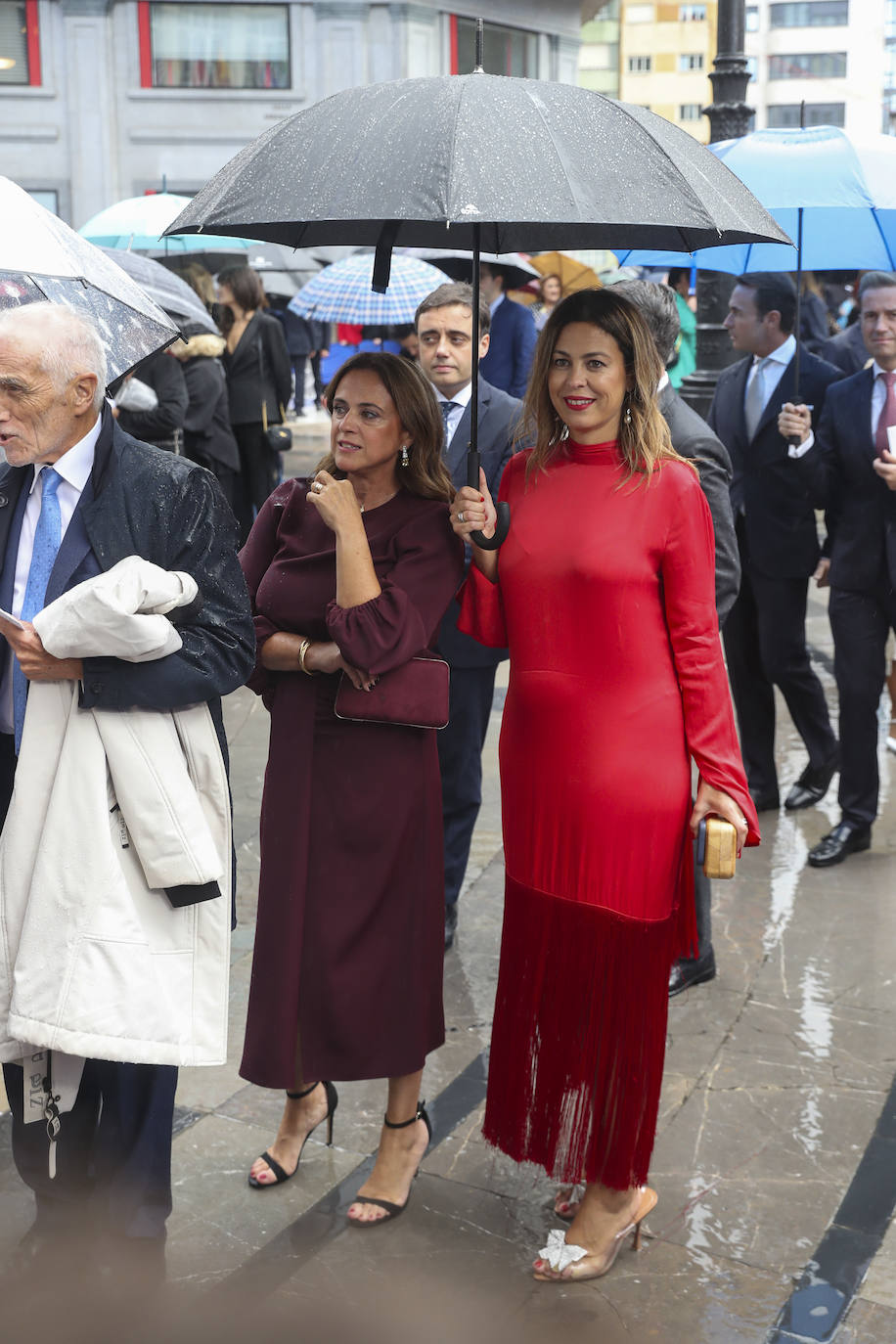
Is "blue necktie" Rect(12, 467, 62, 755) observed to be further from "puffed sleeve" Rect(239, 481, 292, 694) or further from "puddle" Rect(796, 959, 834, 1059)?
"puddle" Rect(796, 959, 834, 1059)

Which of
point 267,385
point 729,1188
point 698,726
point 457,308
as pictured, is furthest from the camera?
point 267,385

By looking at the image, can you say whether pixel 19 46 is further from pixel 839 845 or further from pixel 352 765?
pixel 352 765

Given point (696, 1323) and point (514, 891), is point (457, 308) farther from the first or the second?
point (696, 1323)

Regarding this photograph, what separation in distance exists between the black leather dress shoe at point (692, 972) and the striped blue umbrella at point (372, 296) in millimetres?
4320

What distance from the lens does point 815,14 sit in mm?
93750

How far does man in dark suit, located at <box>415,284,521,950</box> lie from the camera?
4.69m

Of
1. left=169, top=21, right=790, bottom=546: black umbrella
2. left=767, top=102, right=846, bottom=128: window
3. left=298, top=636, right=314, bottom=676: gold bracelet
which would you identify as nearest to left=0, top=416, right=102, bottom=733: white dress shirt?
left=169, top=21, right=790, bottom=546: black umbrella

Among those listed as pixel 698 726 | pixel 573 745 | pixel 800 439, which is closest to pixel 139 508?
pixel 573 745

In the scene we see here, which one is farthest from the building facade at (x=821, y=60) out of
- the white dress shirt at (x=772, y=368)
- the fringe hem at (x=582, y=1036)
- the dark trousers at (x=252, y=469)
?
the fringe hem at (x=582, y=1036)

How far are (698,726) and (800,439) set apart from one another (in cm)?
274

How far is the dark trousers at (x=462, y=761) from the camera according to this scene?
4.79m

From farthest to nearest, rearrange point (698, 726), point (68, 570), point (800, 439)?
point (800, 439)
point (698, 726)
point (68, 570)

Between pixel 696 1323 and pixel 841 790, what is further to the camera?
pixel 841 790

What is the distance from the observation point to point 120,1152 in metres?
3.14
